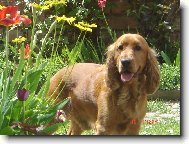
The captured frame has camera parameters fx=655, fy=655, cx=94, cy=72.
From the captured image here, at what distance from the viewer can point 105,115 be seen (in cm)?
385

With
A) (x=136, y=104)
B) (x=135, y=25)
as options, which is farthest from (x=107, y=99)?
(x=135, y=25)

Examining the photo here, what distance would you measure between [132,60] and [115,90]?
0.97 ft

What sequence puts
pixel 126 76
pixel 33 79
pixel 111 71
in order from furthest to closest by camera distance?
1. pixel 111 71
2. pixel 126 76
3. pixel 33 79

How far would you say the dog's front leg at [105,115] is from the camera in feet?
12.5

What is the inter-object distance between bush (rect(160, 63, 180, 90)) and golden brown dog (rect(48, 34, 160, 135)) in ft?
2.90

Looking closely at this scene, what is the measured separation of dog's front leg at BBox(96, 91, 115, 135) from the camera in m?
3.80

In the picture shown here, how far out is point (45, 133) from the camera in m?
3.41

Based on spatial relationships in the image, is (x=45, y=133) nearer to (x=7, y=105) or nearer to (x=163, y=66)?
(x=7, y=105)

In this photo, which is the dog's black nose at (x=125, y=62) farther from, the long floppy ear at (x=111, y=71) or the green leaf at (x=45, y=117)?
the green leaf at (x=45, y=117)

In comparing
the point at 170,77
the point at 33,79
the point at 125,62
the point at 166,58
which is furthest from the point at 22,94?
the point at 166,58

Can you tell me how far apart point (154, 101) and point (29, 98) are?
1.58 meters

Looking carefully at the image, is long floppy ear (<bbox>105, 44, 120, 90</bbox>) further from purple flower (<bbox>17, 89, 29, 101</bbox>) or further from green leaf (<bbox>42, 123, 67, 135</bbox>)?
purple flower (<bbox>17, 89, 29, 101</bbox>)

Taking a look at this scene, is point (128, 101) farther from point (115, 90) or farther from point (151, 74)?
point (151, 74)

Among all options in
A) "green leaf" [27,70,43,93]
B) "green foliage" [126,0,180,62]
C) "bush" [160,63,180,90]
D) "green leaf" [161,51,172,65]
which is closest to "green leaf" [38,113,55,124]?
"green leaf" [27,70,43,93]
